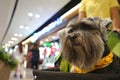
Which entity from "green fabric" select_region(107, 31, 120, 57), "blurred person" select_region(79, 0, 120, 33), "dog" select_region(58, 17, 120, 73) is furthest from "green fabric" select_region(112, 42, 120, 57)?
"blurred person" select_region(79, 0, 120, 33)

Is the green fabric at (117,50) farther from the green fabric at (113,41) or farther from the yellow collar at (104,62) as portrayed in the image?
the yellow collar at (104,62)

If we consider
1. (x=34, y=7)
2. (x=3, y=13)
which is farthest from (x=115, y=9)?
(x=3, y=13)

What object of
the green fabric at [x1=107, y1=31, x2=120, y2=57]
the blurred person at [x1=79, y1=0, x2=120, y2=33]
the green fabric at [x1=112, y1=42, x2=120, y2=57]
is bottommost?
the green fabric at [x1=112, y1=42, x2=120, y2=57]

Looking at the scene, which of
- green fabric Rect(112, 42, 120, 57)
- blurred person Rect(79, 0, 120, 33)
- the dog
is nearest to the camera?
the dog

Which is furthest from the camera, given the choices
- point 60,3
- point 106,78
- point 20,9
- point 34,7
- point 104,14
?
point 20,9

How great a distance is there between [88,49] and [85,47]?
32mm

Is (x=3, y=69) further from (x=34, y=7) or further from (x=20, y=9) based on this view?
(x=20, y=9)

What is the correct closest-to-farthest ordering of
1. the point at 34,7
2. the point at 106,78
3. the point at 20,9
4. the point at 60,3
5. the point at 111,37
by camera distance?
the point at 106,78
the point at 111,37
the point at 60,3
the point at 34,7
the point at 20,9

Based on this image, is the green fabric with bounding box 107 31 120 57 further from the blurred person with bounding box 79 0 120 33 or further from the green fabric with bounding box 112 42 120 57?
the blurred person with bounding box 79 0 120 33

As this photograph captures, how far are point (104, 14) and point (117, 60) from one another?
2.79 feet

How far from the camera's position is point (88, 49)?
62.1 inches

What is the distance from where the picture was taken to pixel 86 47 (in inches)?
61.5

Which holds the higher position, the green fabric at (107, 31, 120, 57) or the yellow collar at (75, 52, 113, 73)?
the green fabric at (107, 31, 120, 57)

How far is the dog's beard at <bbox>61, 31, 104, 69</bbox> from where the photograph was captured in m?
1.57
